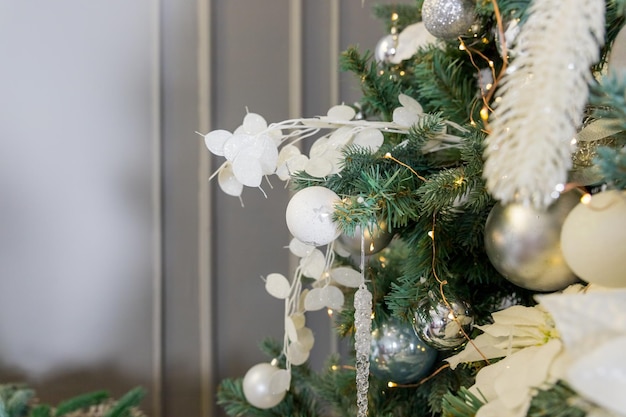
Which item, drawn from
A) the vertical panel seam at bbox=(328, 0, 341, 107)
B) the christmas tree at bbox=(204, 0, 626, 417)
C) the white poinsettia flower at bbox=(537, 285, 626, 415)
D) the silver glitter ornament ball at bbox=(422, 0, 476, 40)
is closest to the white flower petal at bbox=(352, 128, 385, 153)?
the christmas tree at bbox=(204, 0, 626, 417)

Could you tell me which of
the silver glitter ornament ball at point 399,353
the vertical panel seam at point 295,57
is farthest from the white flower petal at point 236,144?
the vertical panel seam at point 295,57

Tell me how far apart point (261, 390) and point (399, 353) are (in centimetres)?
18

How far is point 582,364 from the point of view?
0.66 ft

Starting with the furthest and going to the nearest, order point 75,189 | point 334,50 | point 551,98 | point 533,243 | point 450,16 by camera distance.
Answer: point 334,50 → point 75,189 → point 450,16 → point 533,243 → point 551,98

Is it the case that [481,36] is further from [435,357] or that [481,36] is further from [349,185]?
[435,357]

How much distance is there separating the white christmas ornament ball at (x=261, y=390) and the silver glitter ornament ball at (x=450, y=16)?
1.29 ft

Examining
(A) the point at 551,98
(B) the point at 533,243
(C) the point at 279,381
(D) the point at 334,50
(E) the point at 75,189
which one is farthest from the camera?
(D) the point at 334,50

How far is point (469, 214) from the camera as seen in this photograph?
0.42 meters

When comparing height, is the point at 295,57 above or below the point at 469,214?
above

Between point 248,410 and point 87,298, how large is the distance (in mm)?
329

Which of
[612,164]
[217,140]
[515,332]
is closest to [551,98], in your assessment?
[612,164]

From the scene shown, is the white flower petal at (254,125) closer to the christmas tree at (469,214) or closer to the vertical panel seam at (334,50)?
the christmas tree at (469,214)

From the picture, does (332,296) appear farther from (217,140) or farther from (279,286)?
(217,140)

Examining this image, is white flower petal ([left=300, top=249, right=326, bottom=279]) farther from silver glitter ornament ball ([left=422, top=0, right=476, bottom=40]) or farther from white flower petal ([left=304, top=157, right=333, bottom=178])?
silver glitter ornament ball ([left=422, top=0, right=476, bottom=40])
